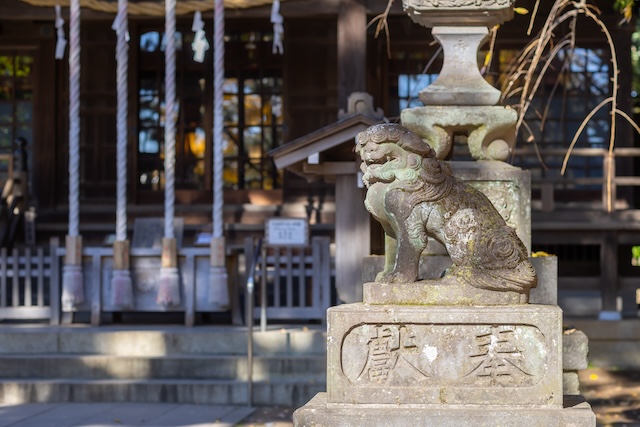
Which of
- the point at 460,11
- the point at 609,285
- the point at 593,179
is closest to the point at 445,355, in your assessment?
the point at 460,11

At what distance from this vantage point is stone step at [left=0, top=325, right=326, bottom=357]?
38.3 ft

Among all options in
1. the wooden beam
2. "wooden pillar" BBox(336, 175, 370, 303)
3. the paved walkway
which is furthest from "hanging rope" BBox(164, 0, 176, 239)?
the paved walkway

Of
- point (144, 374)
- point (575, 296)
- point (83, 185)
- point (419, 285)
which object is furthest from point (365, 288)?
point (83, 185)

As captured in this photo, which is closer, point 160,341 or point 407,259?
point 407,259

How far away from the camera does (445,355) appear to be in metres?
5.52

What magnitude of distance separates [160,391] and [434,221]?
594 cm

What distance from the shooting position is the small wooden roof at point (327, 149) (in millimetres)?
11500

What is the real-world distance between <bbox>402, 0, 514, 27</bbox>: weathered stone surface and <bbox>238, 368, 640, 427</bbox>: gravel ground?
154 inches

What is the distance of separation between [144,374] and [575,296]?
5230 mm

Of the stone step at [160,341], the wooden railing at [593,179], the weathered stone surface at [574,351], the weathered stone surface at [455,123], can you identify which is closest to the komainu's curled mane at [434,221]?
the weathered stone surface at [455,123]

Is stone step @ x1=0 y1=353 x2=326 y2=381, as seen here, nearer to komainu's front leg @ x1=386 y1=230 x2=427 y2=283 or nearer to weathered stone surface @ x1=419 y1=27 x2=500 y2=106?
weathered stone surface @ x1=419 y1=27 x2=500 y2=106

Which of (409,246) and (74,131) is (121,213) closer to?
(74,131)

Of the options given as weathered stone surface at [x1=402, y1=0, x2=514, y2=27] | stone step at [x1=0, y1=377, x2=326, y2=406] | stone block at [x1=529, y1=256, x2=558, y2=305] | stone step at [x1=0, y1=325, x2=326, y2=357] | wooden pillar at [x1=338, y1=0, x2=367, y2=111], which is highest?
wooden pillar at [x1=338, y1=0, x2=367, y2=111]

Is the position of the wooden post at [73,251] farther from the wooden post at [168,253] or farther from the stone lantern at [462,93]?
the stone lantern at [462,93]
